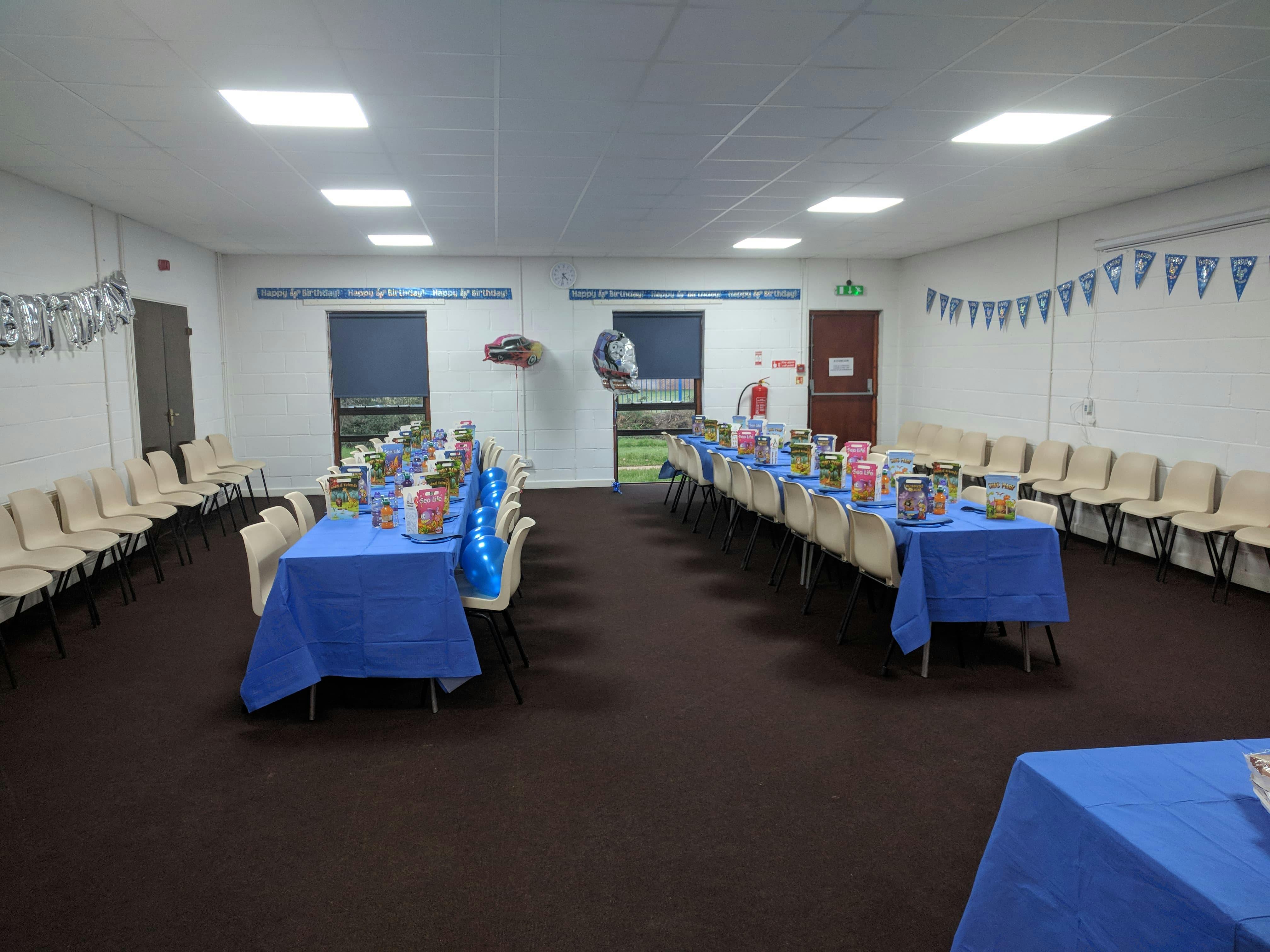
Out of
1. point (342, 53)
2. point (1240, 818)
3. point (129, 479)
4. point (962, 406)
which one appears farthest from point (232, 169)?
point (962, 406)

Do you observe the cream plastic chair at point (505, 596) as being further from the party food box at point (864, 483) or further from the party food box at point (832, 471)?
the party food box at point (832, 471)

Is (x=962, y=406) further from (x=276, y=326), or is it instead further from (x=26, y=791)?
(x=26, y=791)

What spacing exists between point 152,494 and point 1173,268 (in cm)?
881

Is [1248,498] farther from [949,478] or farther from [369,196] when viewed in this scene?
[369,196]

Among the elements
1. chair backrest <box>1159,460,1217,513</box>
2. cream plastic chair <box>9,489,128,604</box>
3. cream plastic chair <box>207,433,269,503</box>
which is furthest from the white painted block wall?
cream plastic chair <box>9,489,128,604</box>

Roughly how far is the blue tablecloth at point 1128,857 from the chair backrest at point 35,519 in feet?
18.6

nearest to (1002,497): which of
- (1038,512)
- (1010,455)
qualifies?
(1038,512)

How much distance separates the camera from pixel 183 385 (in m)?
8.44

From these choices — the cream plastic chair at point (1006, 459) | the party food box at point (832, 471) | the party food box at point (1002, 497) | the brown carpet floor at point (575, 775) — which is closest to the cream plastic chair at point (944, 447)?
the cream plastic chair at point (1006, 459)

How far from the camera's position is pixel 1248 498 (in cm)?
567

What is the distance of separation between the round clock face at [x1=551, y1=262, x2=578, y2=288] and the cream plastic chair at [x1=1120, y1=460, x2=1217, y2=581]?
267 inches

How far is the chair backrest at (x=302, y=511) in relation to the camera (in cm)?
484

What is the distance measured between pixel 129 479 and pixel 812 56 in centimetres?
626

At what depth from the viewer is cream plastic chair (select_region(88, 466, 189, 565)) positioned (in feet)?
20.1
